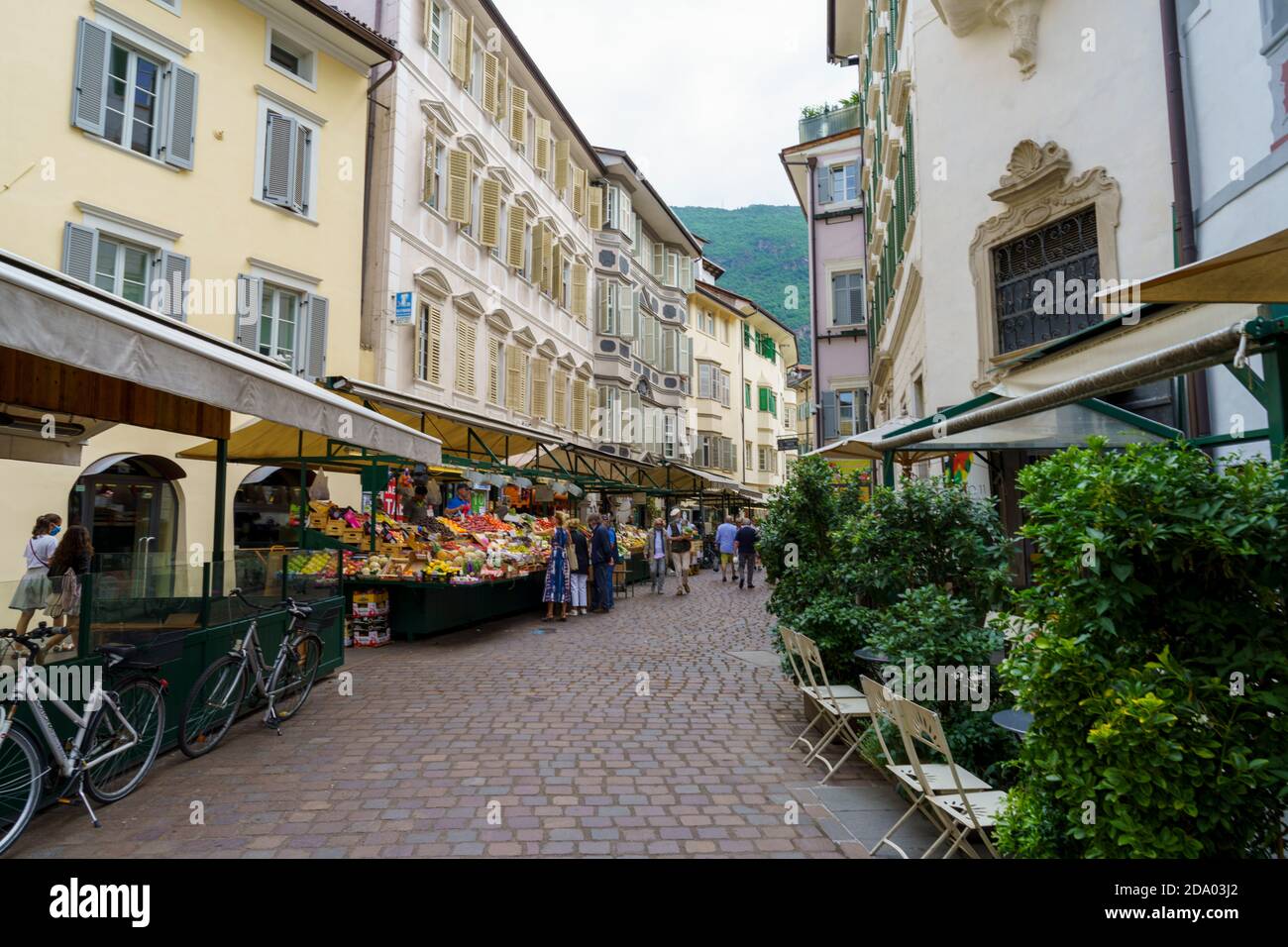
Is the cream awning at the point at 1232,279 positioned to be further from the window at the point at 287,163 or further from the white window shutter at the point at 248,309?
the window at the point at 287,163

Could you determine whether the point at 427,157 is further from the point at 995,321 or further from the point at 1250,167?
the point at 1250,167

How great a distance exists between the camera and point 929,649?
5.15m

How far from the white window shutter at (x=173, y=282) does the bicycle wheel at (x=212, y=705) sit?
8403 mm

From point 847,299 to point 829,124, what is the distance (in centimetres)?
716

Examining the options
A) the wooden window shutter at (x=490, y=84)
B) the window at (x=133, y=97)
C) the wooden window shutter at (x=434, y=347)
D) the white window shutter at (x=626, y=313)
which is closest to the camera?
the window at (x=133, y=97)

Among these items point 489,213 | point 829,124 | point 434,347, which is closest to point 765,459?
point 829,124

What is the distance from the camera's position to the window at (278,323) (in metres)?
14.3

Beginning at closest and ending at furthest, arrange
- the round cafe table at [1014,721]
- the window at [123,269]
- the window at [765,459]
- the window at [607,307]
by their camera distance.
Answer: the round cafe table at [1014,721], the window at [123,269], the window at [607,307], the window at [765,459]

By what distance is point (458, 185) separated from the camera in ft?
62.6

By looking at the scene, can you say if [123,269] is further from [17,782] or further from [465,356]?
[17,782]

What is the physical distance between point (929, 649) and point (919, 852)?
140cm

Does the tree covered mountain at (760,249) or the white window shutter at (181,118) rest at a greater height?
the tree covered mountain at (760,249)

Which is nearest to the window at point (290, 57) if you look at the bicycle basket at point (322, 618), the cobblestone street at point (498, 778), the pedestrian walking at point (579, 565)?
the pedestrian walking at point (579, 565)
